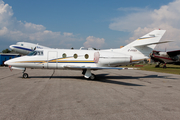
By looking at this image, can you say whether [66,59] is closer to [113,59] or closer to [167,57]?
[113,59]

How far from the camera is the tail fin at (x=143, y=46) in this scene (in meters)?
15.7

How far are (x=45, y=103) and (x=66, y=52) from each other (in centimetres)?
897

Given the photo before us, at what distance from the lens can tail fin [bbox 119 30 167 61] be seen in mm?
15656

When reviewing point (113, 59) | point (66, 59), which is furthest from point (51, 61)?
point (113, 59)

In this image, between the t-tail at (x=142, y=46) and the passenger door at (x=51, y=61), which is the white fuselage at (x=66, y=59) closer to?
the passenger door at (x=51, y=61)

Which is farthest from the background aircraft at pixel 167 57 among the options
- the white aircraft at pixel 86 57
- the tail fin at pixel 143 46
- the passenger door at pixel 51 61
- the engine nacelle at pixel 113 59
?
the passenger door at pixel 51 61

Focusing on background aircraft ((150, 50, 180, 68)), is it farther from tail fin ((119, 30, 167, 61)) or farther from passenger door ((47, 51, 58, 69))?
passenger door ((47, 51, 58, 69))

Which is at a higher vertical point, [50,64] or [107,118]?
[50,64]

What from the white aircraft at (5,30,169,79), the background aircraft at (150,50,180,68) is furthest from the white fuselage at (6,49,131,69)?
the background aircraft at (150,50,180,68)

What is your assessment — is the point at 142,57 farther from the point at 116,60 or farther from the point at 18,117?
the point at 18,117

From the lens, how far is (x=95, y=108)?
5.72 metres

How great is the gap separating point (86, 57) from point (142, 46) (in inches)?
252

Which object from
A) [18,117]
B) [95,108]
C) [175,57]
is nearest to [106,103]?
[95,108]

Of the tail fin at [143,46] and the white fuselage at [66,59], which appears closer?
the white fuselage at [66,59]
